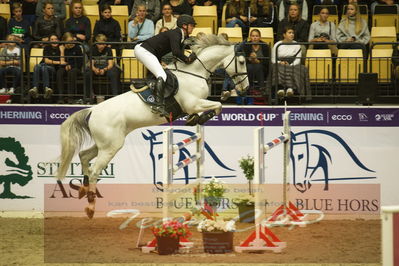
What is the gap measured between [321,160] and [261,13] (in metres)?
3.29

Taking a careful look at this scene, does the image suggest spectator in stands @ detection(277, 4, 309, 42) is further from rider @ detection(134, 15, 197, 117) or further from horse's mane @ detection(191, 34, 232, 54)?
rider @ detection(134, 15, 197, 117)

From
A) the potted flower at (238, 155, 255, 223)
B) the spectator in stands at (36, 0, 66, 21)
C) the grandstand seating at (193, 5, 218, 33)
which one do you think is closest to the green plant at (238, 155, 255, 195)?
the potted flower at (238, 155, 255, 223)

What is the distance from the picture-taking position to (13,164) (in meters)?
12.7

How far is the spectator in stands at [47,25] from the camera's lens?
13844mm

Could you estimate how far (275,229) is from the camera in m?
11.2

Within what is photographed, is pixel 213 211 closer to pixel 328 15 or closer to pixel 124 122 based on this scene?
pixel 124 122

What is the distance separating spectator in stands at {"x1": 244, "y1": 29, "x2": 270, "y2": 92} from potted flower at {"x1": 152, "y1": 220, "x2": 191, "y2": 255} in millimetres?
3693

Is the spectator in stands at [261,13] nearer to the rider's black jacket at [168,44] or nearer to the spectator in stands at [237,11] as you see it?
the spectator in stands at [237,11]

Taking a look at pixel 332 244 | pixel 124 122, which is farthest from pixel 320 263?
pixel 124 122

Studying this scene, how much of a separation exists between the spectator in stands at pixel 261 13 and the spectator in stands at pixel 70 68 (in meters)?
3.15

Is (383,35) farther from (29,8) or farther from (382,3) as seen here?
(29,8)

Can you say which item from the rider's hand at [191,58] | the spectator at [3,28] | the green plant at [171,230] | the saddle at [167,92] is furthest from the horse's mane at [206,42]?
the spectator at [3,28]

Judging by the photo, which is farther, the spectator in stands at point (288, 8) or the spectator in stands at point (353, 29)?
the spectator in stands at point (288, 8)

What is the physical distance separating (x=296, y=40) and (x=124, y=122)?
155 inches
